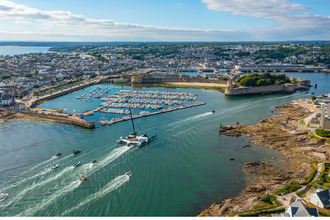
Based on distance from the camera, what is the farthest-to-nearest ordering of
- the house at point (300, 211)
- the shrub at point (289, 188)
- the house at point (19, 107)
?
the house at point (19, 107) → the shrub at point (289, 188) → the house at point (300, 211)

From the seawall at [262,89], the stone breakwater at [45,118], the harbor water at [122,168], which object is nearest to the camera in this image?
the harbor water at [122,168]

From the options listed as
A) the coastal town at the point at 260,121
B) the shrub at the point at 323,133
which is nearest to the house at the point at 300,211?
the coastal town at the point at 260,121

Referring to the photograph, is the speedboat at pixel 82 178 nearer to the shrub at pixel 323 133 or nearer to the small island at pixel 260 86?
the shrub at pixel 323 133

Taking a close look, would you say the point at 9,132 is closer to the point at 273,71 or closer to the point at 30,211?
the point at 30,211

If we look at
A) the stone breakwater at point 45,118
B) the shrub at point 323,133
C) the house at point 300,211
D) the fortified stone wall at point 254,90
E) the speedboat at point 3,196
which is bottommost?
the speedboat at point 3,196

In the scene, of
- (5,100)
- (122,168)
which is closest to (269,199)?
(122,168)

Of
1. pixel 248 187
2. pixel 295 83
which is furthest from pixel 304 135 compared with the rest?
pixel 295 83
